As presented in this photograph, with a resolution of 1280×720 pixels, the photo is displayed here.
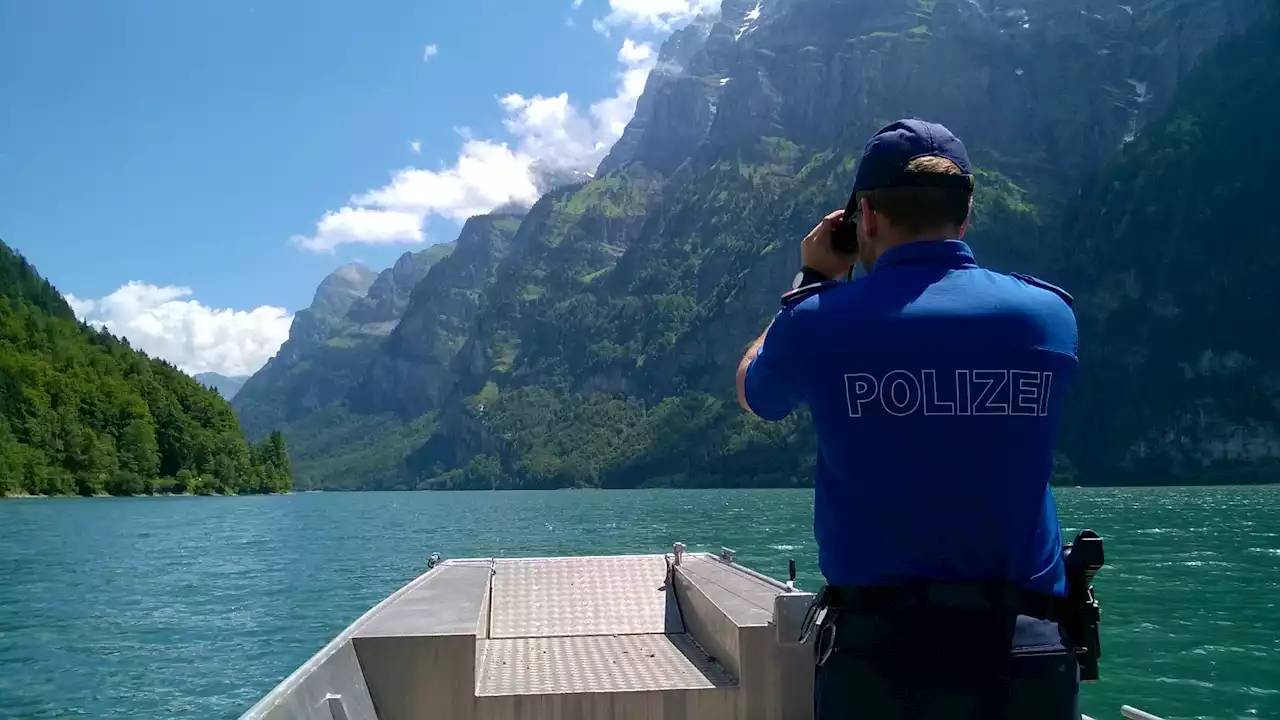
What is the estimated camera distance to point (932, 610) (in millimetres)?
2271

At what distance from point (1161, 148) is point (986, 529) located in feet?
701

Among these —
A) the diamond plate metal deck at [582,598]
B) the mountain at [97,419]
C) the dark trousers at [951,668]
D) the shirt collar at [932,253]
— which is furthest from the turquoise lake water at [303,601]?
the mountain at [97,419]

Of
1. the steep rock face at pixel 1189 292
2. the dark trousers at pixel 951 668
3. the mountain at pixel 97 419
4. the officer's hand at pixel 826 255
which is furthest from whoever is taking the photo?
the steep rock face at pixel 1189 292

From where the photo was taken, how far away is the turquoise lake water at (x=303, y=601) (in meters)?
16.9

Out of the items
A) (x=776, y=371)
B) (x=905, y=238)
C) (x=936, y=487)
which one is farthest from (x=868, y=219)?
(x=936, y=487)

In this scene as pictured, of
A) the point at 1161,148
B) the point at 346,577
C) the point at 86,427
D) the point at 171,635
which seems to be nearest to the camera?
the point at 171,635

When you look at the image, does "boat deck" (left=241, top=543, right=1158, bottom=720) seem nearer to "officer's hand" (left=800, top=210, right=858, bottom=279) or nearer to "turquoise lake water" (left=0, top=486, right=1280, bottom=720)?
"officer's hand" (left=800, top=210, right=858, bottom=279)

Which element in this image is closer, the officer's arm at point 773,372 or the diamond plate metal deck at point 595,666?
the officer's arm at point 773,372

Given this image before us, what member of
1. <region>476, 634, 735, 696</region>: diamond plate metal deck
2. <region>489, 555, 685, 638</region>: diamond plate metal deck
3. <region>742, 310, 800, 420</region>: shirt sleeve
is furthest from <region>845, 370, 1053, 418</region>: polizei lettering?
<region>489, 555, 685, 638</region>: diamond plate metal deck

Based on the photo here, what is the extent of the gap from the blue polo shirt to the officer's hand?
0.24m

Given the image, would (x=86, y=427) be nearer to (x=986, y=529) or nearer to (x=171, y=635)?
(x=171, y=635)

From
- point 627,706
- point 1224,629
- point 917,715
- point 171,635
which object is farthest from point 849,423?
point 171,635

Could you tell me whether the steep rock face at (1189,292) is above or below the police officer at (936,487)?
above

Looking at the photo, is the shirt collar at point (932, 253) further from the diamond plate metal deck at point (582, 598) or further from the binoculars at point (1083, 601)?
the diamond plate metal deck at point (582, 598)
